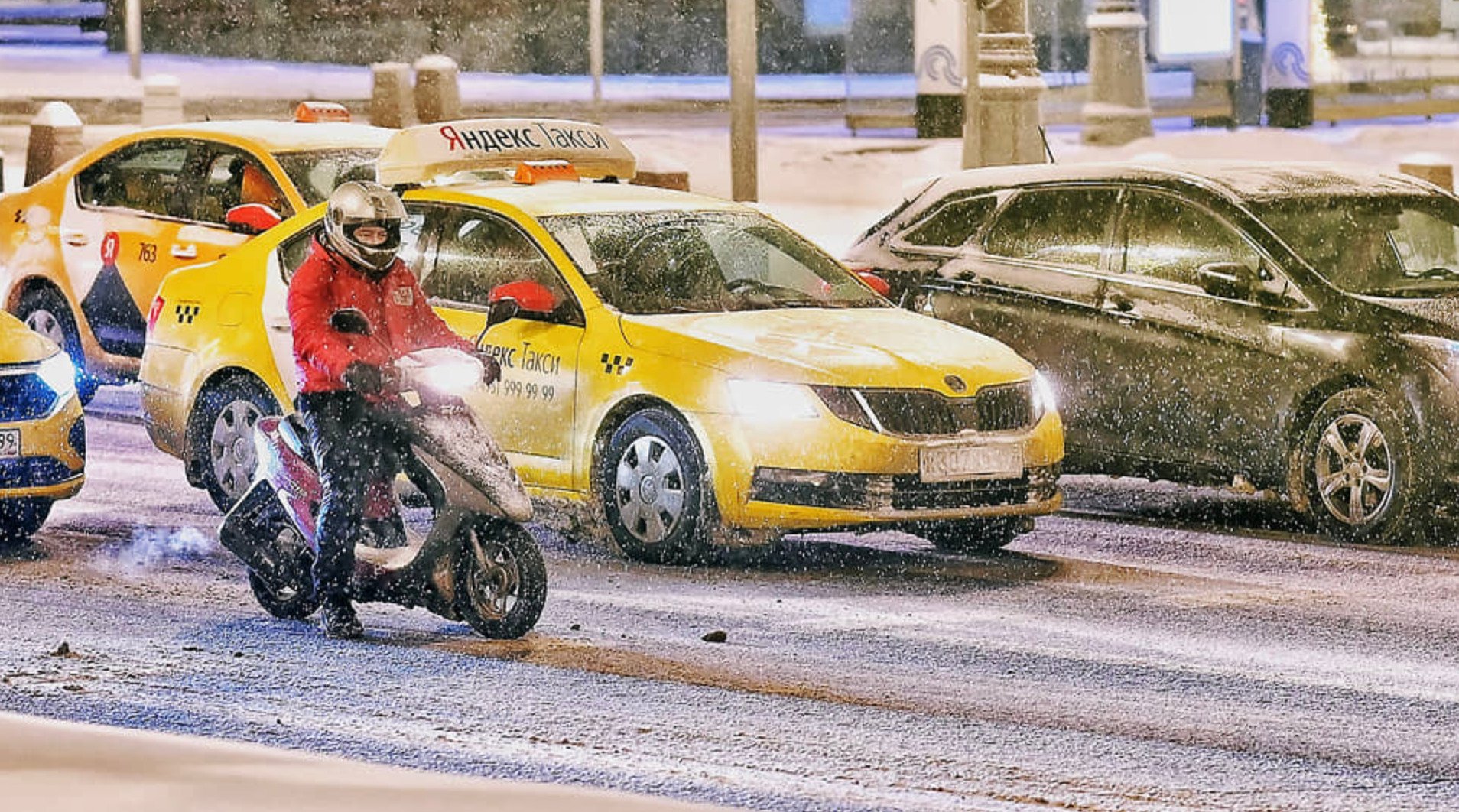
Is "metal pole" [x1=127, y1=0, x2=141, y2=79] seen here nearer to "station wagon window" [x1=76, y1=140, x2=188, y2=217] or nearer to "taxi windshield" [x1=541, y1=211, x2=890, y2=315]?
"station wagon window" [x1=76, y1=140, x2=188, y2=217]

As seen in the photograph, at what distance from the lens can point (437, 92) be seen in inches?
1128

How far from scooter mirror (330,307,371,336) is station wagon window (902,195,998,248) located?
5.07m

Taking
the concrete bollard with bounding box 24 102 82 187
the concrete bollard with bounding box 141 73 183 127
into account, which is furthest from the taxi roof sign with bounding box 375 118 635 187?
the concrete bollard with bounding box 141 73 183 127

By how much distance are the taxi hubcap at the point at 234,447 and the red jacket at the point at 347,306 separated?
2.83 m

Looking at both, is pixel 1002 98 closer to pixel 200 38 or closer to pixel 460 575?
pixel 460 575

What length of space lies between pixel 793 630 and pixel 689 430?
1.34m

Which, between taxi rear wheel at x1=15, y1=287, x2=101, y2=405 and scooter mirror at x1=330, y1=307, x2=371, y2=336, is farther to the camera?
taxi rear wheel at x1=15, y1=287, x2=101, y2=405

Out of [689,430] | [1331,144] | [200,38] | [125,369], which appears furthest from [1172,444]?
[200,38]

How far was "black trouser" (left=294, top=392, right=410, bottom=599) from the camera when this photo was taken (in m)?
9.02

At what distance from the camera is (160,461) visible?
13.8 m

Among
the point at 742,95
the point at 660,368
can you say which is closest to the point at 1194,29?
the point at 742,95

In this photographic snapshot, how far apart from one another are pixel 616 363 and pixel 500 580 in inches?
72.2

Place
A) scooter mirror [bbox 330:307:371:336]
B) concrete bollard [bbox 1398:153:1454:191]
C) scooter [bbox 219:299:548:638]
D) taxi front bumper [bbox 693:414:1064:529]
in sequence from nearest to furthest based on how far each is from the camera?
scooter mirror [bbox 330:307:371:336] < scooter [bbox 219:299:548:638] < taxi front bumper [bbox 693:414:1064:529] < concrete bollard [bbox 1398:153:1454:191]

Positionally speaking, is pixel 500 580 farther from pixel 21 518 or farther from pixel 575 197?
pixel 575 197
